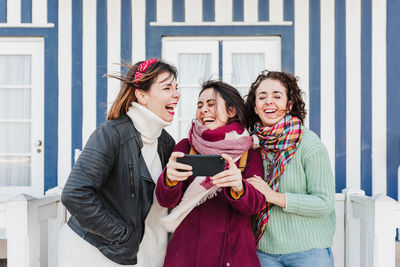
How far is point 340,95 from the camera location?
3.36m

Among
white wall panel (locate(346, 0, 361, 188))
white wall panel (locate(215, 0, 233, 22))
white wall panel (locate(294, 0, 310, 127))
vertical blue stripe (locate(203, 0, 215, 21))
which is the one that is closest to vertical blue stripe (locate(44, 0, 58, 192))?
vertical blue stripe (locate(203, 0, 215, 21))

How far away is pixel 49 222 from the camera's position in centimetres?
227

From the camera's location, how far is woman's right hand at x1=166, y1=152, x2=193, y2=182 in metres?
1.32

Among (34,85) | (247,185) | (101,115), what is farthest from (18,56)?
(247,185)

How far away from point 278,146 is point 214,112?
1.08 feet

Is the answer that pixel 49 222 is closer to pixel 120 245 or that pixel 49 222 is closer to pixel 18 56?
pixel 120 245

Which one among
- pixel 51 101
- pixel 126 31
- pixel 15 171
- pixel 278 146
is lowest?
pixel 15 171

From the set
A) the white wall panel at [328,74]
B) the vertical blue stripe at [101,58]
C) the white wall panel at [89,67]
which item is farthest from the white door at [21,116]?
the white wall panel at [328,74]

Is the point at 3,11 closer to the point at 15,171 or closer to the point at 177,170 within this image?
the point at 15,171

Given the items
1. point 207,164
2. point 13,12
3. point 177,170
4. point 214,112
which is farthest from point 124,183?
point 13,12

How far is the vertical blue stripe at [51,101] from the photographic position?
11.3 feet

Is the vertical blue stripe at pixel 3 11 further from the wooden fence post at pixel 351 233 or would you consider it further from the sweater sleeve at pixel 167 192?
the wooden fence post at pixel 351 233

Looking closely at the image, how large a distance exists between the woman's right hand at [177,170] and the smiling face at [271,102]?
1.65ft

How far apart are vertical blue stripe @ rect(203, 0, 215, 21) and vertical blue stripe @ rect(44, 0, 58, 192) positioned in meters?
1.49
